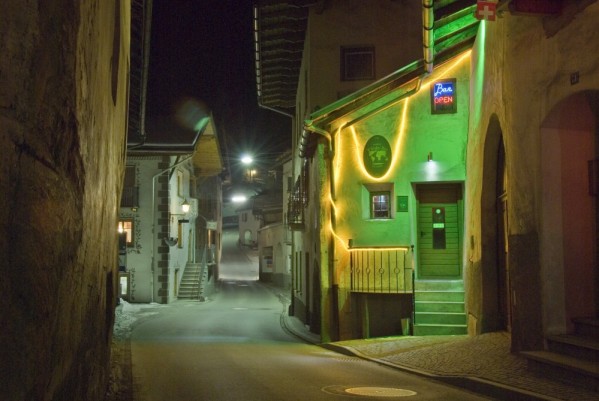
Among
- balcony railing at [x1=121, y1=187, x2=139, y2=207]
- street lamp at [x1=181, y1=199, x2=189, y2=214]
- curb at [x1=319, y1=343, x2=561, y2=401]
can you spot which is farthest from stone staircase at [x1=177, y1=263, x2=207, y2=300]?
curb at [x1=319, y1=343, x2=561, y2=401]

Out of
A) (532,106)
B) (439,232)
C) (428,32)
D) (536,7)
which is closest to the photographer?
(536,7)

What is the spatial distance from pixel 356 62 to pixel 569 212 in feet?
36.8

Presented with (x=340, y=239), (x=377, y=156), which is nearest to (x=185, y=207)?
(x=340, y=239)

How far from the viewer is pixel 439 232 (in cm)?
1645

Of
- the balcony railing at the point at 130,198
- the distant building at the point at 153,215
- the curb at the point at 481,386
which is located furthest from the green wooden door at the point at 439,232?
the balcony railing at the point at 130,198

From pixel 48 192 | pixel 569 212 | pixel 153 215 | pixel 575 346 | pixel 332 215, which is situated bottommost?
pixel 575 346

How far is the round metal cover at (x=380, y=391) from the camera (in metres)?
8.51

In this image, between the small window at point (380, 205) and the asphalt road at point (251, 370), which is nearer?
the asphalt road at point (251, 370)

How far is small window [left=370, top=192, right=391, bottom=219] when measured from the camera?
54.7ft

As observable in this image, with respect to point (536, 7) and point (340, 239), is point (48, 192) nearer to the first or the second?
point (536, 7)

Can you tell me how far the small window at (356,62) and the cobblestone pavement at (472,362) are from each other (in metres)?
8.29

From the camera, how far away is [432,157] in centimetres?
1623

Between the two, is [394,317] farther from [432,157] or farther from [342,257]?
[432,157]

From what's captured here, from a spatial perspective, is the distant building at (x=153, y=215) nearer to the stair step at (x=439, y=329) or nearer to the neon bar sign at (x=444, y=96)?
the neon bar sign at (x=444, y=96)
